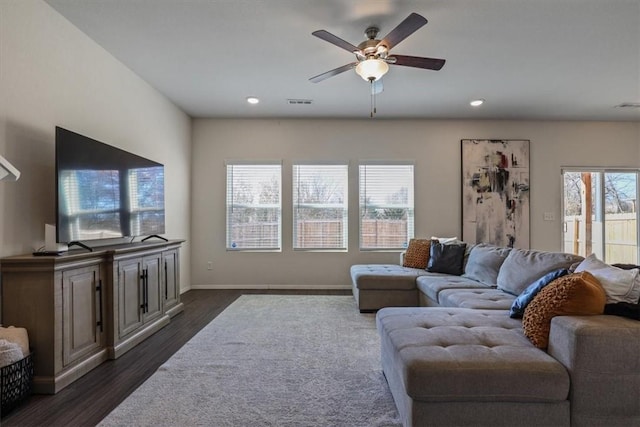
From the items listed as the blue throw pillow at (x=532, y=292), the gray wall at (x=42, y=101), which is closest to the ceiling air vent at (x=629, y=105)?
the blue throw pillow at (x=532, y=292)

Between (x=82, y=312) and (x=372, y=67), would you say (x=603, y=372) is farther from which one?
(x=82, y=312)

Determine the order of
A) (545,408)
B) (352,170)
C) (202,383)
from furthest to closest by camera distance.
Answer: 1. (352,170)
2. (202,383)
3. (545,408)

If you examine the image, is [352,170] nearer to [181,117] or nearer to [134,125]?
[181,117]

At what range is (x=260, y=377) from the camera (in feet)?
7.58

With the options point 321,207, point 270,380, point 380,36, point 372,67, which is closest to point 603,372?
point 270,380

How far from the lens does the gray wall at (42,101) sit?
225 cm

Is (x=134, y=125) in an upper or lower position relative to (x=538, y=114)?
lower

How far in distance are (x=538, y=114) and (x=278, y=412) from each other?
5.61m

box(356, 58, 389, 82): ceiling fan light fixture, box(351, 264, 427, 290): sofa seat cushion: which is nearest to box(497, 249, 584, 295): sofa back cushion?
box(351, 264, 427, 290): sofa seat cushion

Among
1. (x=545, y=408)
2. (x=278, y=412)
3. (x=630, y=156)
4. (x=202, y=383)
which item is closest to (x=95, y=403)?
(x=202, y=383)

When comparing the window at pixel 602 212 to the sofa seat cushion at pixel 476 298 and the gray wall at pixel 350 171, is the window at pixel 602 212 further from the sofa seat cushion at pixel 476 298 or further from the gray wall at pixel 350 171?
the sofa seat cushion at pixel 476 298

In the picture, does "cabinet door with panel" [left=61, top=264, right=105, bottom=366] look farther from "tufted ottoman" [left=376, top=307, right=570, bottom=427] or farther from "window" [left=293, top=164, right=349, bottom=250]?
"window" [left=293, top=164, right=349, bottom=250]

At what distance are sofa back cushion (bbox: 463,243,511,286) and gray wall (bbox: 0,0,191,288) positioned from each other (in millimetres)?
4049

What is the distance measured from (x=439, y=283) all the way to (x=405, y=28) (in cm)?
243
